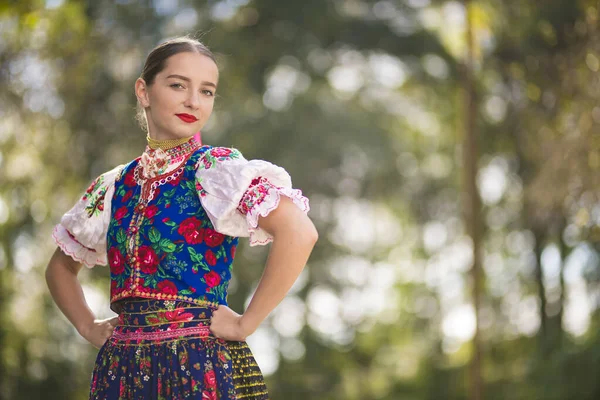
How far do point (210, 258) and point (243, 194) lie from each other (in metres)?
0.17

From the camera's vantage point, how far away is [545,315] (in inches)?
452

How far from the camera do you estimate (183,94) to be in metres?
2.11

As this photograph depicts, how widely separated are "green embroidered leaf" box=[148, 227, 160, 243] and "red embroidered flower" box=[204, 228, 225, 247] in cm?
10

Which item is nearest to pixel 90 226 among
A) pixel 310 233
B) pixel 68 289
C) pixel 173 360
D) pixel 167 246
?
pixel 68 289

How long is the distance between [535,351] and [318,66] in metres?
4.35

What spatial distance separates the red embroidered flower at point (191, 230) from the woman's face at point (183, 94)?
0.72 ft

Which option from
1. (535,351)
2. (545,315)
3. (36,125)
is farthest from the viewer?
(545,315)

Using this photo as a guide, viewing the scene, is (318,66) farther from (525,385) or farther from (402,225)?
(525,385)

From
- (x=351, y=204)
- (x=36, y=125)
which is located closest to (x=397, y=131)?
(x=351, y=204)

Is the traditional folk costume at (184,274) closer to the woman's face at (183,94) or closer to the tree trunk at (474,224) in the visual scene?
the woman's face at (183,94)

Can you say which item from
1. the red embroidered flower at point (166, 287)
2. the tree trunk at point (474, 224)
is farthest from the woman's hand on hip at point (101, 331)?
the tree trunk at point (474, 224)

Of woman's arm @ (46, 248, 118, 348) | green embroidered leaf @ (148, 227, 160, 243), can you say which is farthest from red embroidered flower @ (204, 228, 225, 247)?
woman's arm @ (46, 248, 118, 348)

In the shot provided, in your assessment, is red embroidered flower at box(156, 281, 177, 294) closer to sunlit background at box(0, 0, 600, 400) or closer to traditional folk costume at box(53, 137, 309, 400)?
traditional folk costume at box(53, 137, 309, 400)

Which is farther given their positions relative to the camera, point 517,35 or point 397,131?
point 397,131
